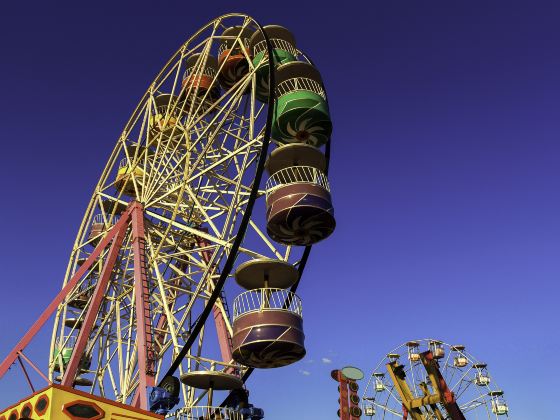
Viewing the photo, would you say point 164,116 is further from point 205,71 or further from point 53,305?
point 53,305

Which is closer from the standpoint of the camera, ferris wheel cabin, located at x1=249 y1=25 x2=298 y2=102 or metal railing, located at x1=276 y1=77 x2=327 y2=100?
metal railing, located at x1=276 y1=77 x2=327 y2=100

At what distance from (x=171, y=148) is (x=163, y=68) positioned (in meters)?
4.08

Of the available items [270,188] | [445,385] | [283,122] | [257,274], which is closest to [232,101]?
[283,122]

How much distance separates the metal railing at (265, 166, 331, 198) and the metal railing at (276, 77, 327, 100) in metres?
3.11

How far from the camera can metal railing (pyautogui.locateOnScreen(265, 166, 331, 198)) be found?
1923cm

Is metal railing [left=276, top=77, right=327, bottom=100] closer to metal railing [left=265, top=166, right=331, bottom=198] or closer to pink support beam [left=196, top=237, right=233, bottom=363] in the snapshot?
metal railing [left=265, top=166, right=331, bottom=198]

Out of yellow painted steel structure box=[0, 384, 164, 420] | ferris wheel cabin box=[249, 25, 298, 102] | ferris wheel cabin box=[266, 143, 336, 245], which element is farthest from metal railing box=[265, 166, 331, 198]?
yellow painted steel structure box=[0, 384, 164, 420]

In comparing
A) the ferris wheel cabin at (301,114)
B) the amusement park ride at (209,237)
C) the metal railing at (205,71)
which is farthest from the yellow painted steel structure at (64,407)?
the metal railing at (205,71)

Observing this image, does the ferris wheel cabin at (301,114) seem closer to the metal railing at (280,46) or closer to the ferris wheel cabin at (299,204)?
the ferris wheel cabin at (299,204)

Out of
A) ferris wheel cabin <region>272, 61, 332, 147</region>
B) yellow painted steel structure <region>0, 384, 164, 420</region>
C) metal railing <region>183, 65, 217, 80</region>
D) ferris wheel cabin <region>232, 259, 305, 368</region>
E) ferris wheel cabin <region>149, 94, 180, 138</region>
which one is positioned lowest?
yellow painted steel structure <region>0, 384, 164, 420</region>

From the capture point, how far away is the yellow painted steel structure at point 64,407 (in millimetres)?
9836

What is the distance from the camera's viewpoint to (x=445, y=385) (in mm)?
32312

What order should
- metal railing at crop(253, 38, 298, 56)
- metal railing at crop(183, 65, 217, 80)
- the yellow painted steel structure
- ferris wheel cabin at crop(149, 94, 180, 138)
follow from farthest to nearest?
1. metal railing at crop(183, 65, 217, 80)
2. ferris wheel cabin at crop(149, 94, 180, 138)
3. metal railing at crop(253, 38, 298, 56)
4. the yellow painted steel structure

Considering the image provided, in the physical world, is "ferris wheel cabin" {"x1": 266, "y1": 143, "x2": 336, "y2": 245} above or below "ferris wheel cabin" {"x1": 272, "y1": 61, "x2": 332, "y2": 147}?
below
